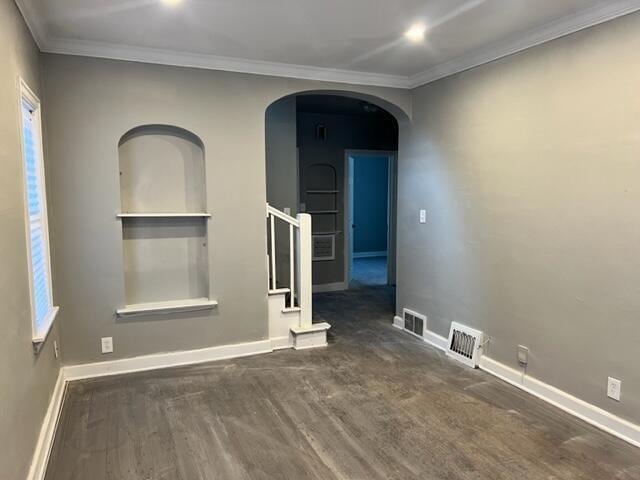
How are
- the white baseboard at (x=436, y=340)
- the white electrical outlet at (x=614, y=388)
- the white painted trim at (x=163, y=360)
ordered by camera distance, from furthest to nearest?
the white baseboard at (x=436, y=340)
the white painted trim at (x=163, y=360)
the white electrical outlet at (x=614, y=388)

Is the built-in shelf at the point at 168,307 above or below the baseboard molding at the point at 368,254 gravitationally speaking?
above

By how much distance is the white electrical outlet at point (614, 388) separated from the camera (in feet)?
8.43

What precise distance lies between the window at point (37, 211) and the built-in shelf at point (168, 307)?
1.80 ft

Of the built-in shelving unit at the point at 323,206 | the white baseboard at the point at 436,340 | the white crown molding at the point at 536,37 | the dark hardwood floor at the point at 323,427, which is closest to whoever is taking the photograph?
the dark hardwood floor at the point at 323,427

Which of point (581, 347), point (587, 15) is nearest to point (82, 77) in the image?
point (587, 15)

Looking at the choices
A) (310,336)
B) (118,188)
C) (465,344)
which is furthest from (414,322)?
(118,188)

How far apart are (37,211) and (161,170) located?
3.41ft

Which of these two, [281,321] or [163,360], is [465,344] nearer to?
[281,321]

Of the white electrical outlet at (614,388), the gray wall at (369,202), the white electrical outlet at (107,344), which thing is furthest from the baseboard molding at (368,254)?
the white electrical outlet at (614,388)

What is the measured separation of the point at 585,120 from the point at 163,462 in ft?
10.4

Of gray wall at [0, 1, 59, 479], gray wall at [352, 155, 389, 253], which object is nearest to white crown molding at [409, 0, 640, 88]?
gray wall at [0, 1, 59, 479]

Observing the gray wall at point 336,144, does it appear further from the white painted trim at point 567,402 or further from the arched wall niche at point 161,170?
the white painted trim at point 567,402

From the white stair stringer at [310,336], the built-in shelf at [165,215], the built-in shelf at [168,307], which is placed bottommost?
the white stair stringer at [310,336]

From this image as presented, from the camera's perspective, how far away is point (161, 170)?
3.65 metres
